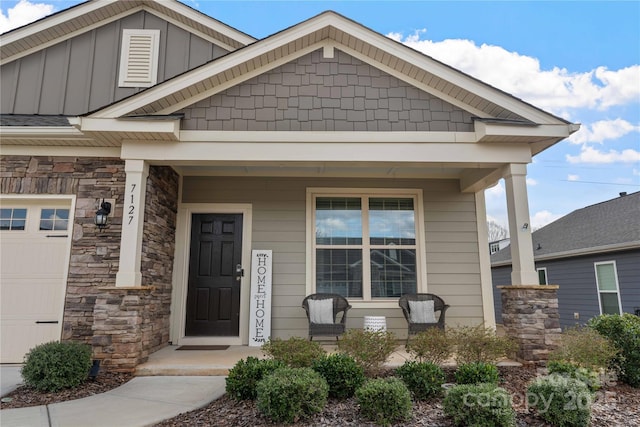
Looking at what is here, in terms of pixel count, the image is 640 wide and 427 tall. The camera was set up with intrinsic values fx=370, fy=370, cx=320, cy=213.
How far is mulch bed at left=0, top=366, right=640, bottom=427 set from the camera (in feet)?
9.18

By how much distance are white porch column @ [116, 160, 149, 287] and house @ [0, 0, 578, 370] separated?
21 mm

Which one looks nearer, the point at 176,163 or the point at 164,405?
the point at 164,405

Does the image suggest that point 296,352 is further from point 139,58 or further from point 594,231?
point 594,231

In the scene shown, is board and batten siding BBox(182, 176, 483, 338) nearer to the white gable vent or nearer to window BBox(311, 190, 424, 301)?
window BBox(311, 190, 424, 301)

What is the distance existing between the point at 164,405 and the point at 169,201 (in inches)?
123

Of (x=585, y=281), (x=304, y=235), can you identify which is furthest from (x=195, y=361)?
(x=585, y=281)

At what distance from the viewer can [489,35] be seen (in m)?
10.8

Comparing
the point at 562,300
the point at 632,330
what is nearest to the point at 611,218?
the point at 562,300

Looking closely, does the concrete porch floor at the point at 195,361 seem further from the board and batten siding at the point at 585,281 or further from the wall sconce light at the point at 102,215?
the board and batten siding at the point at 585,281

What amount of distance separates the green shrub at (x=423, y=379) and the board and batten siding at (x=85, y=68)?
563 cm

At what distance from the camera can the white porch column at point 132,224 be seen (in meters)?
4.27

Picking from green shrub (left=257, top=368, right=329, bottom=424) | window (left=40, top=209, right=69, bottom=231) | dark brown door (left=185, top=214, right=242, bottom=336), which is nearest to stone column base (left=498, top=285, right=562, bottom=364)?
green shrub (left=257, top=368, right=329, bottom=424)

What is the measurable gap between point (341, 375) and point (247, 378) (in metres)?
0.82

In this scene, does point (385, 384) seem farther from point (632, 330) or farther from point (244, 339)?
point (244, 339)
